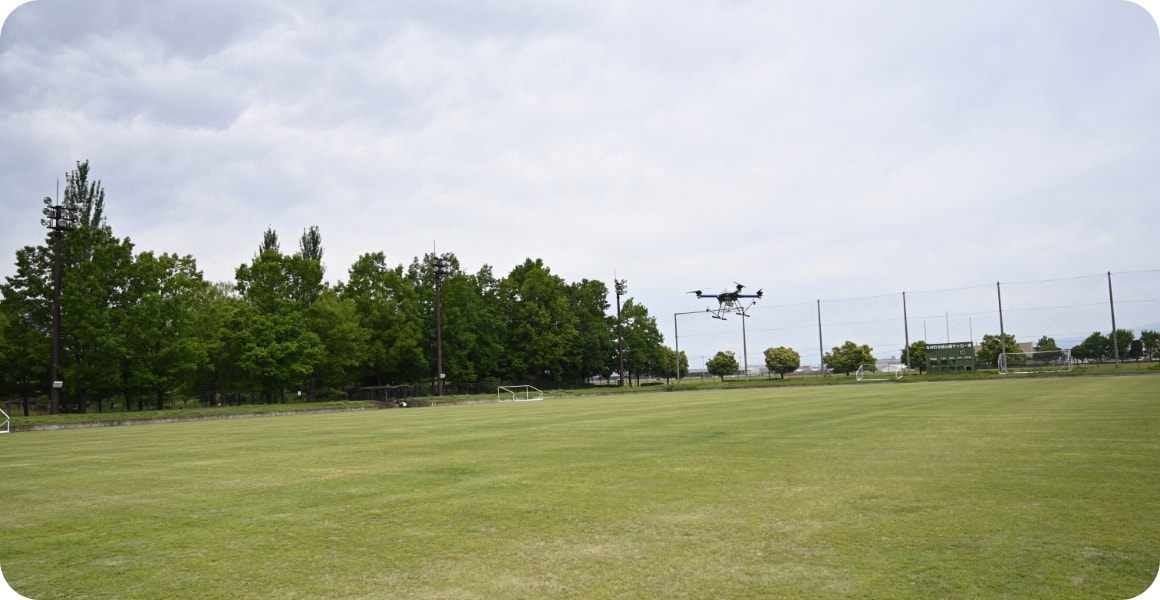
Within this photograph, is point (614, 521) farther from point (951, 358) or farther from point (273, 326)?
point (951, 358)

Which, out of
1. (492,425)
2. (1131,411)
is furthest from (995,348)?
(492,425)

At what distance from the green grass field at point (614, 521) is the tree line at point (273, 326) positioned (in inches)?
1338

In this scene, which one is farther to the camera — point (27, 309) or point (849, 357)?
point (849, 357)

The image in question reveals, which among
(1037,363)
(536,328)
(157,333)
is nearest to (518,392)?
(536,328)

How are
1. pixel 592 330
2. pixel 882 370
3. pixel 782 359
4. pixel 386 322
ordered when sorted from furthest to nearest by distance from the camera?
1. pixel 782 359
2. pixel 882 370
3. pixel 592 330
4. pixel 386 322

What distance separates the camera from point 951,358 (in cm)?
6938

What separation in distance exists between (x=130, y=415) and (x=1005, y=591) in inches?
1468

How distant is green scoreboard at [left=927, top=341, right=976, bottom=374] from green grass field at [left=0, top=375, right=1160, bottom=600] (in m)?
60.7

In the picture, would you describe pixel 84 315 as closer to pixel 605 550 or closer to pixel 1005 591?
pixel 605 550

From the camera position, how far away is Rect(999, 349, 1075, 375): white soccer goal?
6485 cm

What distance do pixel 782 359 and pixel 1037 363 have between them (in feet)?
128

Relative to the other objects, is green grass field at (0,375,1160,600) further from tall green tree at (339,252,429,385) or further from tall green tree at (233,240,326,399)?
tall green tree at (339,252,429,385)

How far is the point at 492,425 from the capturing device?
21359 millimetres

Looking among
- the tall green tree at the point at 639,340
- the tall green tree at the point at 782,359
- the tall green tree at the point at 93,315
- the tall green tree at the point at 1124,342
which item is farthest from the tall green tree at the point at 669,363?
the tall green tree at the point at 93,315
